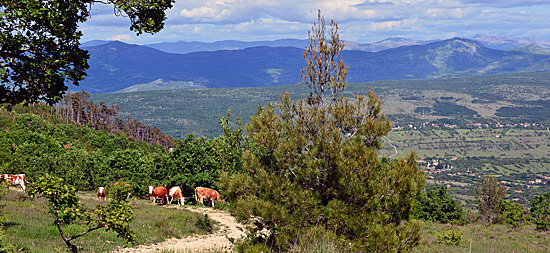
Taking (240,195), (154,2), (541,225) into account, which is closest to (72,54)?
(154,2)

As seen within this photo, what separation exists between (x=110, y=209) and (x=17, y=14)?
14.6 feet

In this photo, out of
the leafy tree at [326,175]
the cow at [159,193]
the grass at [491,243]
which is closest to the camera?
→ the leafy tree at [326,175]

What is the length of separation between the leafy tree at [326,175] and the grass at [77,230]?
19.7 ft

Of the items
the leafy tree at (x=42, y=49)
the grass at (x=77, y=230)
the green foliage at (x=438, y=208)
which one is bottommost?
the green foliage at (x=438, y=208)

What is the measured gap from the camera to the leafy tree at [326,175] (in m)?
12.9

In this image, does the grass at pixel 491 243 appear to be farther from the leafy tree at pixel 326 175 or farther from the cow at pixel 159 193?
the cow at pixel 159 193

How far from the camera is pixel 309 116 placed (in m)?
14.7

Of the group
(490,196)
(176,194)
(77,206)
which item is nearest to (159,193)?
(176,194)

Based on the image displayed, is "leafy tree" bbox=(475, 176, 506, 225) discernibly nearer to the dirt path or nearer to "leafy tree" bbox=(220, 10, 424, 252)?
the dirt path

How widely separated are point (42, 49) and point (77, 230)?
11.2 meters

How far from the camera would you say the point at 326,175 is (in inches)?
535

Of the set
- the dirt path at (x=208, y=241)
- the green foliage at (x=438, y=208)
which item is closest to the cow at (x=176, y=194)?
the dirt path at (x=208, y=241)

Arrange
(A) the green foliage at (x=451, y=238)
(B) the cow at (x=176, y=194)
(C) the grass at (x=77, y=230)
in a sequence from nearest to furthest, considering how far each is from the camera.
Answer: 1. (C) the grass at (x=77, y=230)
2. (A) the green foliage at (x=451, y=238)
3. (B) the cow at (x=176, y=194)

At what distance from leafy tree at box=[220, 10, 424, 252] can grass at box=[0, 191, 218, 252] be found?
19.7 ft
